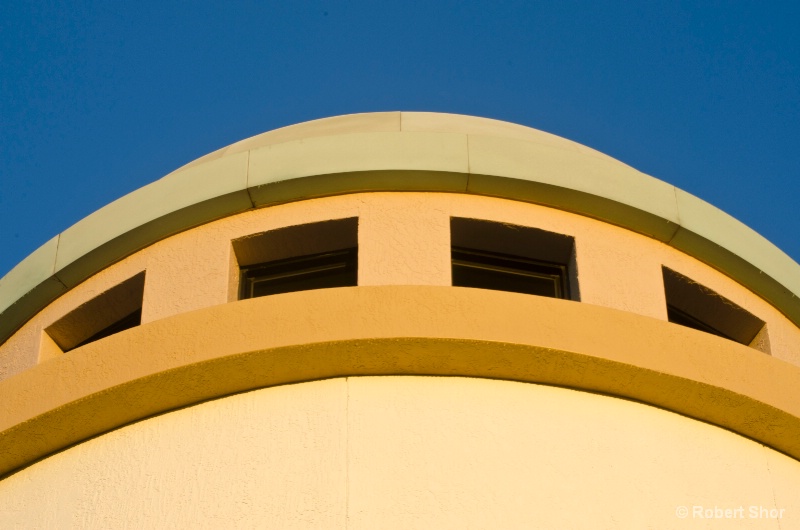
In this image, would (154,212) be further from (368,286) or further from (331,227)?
(368,286)

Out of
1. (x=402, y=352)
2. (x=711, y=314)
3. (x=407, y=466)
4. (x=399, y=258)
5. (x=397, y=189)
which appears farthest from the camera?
(x=711, y=314)

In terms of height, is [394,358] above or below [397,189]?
below

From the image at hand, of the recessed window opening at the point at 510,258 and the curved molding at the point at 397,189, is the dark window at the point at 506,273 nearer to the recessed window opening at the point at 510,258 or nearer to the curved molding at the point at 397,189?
the recessed window opening at the point at 510,258

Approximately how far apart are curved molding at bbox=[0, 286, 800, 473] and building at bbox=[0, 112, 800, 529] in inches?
0.6

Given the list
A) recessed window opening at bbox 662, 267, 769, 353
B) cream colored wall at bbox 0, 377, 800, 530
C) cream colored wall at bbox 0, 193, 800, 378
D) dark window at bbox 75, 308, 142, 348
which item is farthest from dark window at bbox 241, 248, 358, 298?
recessed window opening at bbox 662, 267, 769, 353

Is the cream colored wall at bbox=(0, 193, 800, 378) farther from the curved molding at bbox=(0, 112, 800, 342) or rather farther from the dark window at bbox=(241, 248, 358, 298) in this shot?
the dark window at bbox=(241, 248, 358, 298)

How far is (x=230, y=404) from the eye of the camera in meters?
9.84

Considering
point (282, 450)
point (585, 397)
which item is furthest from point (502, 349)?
point (282, 450)

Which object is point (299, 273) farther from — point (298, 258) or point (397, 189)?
point (397, 189)

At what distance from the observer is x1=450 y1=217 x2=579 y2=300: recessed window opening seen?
1096cm

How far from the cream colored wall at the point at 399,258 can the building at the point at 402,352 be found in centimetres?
2

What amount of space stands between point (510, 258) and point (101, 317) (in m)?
3.05

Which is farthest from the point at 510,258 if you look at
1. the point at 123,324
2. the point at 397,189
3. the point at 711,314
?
the point at 123,324

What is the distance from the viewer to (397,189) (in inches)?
435
